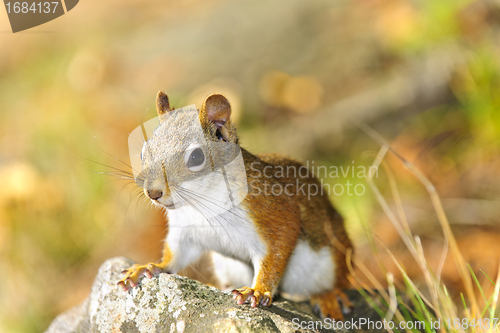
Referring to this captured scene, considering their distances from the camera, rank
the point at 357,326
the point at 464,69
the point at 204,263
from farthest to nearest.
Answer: the point at 464,69 < the point at 204,263 < the point at 357,326

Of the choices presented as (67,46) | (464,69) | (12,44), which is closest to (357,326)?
(464,69)

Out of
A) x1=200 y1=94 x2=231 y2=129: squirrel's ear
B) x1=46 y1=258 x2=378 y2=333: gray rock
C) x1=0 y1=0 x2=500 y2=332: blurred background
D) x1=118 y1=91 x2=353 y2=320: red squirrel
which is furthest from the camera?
x1=0 y1=0 x2=500 y2=332: blurred background

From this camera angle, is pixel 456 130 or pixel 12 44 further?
pixel 12 44

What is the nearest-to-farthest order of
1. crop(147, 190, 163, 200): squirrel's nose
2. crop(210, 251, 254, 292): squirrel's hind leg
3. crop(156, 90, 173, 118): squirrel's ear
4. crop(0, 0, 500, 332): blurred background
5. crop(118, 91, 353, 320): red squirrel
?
1. crop(147, 190, 163, 200): squirrel's nose
2. crop(118, 91, 353, 320): red squirrel
3. crop(156, 90, 173, 118): squirrel's ear
4. crop(210, 251, 254, 292): squirrel's hind leg
5. crop(0, 0, 500, 332): blurred background

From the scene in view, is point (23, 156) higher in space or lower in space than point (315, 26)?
lower

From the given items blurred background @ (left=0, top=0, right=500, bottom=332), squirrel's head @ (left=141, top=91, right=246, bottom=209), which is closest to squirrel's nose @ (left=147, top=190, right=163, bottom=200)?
squirrel's head @ (left=141, top=91, right=246, bottom=209)

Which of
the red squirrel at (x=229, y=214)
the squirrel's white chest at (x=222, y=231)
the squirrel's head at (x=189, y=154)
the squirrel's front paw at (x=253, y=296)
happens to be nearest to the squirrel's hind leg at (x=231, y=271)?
the red squirrel at (x=229, y=214)

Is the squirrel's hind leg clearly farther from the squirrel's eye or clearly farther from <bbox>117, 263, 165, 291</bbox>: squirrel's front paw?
the squirrel's eye

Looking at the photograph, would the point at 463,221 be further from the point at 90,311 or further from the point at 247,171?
the point at 90,311

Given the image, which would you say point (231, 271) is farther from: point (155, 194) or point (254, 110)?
point (254, 110)
